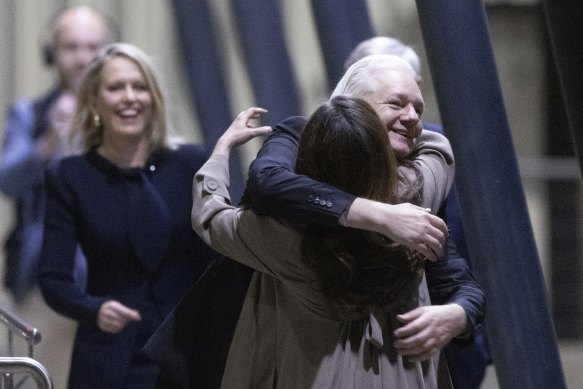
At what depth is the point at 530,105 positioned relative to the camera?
12.5m

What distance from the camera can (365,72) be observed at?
12.6 ft

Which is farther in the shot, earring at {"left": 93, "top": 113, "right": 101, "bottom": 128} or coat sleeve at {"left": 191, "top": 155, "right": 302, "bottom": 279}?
earring at {"left": 93, "top": 113, "right": 101, "bottom": 128}

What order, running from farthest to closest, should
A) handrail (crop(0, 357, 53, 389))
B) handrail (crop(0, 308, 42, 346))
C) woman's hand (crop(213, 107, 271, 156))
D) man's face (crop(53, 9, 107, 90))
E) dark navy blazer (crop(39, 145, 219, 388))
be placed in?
man's face (crop(53, 9, 107, 90)) < dark navy blazer (crop(39, 145, 219, 388)) < handrail (crop(0, 308, 42, 346)) < handrail (crop(0, 357, 53, 389)) < woman's hand (crop(213, 107, 271, 156))

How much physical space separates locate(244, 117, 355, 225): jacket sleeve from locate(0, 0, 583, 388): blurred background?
348 cm

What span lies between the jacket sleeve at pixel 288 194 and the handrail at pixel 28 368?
0.84 metres

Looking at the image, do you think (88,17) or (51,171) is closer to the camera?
(51,171)

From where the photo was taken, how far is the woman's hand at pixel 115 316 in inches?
187

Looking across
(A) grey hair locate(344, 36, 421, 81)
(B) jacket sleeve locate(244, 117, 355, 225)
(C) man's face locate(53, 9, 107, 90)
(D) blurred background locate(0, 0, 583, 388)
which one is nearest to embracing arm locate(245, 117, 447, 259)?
(B) jacket sleeve locate(244, 117, 355, 225)

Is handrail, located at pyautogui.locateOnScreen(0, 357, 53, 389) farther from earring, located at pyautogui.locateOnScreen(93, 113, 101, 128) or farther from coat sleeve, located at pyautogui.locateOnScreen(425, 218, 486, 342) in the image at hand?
earring, located at pyautogui.locateOnScreen(93, 113, 101, 128)

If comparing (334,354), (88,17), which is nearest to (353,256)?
(334,354)

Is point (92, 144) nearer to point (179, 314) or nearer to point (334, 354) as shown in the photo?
point (179, 314)

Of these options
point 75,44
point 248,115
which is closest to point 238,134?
point 248,115

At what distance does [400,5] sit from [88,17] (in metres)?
4.96

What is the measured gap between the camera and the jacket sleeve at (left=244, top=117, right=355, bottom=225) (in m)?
3.50
